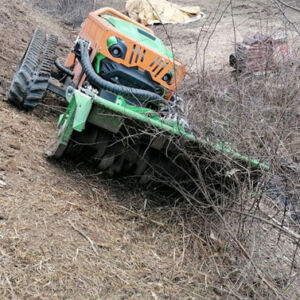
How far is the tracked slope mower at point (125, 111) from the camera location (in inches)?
179

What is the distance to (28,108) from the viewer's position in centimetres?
602

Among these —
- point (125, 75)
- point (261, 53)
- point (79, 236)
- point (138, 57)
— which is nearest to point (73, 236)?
point (79, 236)

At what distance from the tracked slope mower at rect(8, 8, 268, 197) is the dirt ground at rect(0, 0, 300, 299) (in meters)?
0.26

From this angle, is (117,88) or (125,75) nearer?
(117,88)

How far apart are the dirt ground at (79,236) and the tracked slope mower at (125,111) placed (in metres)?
0.26

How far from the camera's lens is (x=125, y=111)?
4.55 m

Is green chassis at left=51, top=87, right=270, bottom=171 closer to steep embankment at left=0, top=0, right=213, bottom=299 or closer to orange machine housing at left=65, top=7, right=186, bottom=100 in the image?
steep embankment at left=0, top=0, right=213, bottom=299

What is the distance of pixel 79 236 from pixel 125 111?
1.14 metres

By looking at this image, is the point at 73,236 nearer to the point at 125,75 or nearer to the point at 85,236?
the point at 85,236

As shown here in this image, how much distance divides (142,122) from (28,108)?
74.9 inches

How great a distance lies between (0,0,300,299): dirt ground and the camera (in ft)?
11.2

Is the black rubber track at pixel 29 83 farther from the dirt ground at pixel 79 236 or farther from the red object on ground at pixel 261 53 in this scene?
the red object on ground at pixel 261 53

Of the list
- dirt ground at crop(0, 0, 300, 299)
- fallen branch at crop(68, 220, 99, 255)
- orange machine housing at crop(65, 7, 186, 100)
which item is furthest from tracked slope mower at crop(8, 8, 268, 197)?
fallen branch at crop(68, 220, 99, 255)

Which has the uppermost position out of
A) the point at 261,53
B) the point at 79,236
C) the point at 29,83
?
the point at 261,53
